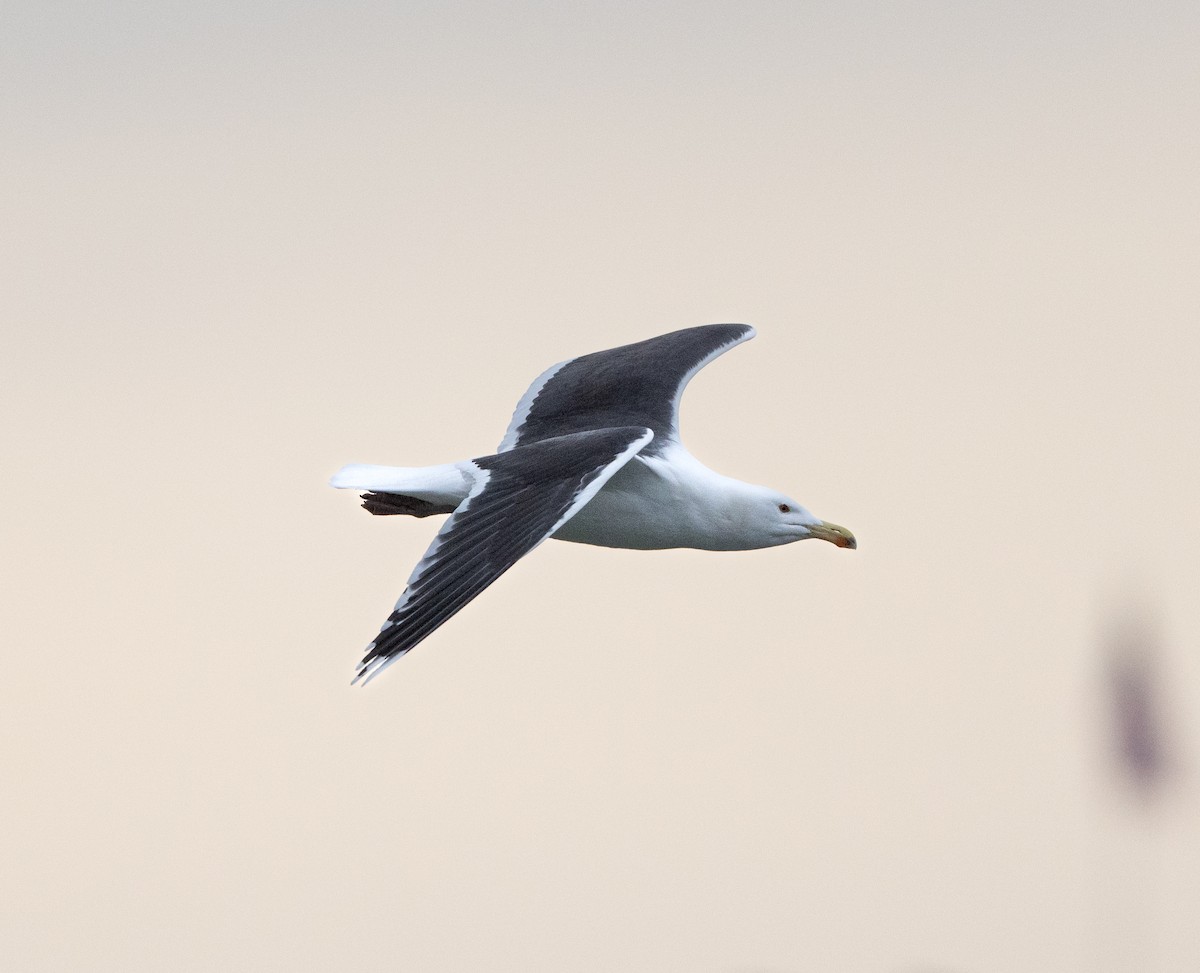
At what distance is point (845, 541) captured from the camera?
1299 centimetres

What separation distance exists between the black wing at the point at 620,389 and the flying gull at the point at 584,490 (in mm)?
16

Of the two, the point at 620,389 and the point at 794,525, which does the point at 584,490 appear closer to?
the point at 794,525

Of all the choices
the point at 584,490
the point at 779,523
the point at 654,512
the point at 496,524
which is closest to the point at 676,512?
the point at 654,512

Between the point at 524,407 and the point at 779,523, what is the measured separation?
262 centimetres

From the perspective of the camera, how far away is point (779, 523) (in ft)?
42.3

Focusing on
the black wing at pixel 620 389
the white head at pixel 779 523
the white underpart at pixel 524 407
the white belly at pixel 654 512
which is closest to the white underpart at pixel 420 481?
the white belly at pixel 654 512

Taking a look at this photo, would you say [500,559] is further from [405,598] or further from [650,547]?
[650,547]

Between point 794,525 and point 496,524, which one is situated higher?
point 794,525

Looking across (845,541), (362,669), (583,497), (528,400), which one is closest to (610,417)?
(528,400)

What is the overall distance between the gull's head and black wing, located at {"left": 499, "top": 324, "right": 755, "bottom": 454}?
89 cm

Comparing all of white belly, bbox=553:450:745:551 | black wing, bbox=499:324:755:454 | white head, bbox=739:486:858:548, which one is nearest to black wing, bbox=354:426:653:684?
white belly, bbox=553:450:745:551

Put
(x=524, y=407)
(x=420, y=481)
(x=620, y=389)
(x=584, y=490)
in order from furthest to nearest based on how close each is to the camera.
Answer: (x=524, y=407), (x=620, y=389), (x=420, y=481), (x=584, y=490)

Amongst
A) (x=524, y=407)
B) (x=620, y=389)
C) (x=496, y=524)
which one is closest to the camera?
(x=496, y=524)

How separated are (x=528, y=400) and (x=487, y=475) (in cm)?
361
